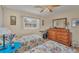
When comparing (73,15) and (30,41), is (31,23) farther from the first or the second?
(73,15)

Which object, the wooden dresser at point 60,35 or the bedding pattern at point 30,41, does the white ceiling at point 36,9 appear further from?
the bedding pattern at point 30,41

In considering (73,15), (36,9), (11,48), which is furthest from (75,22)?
(11,48)

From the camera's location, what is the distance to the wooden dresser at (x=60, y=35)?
1784mm

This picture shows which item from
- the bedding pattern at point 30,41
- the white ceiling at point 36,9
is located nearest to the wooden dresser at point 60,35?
the bedding pattern at point 30,41

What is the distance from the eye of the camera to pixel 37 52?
1.80m

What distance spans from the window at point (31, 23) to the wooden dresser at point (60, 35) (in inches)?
9.4

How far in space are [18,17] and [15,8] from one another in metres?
0.15

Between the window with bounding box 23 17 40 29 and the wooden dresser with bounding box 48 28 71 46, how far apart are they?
24 centimetres

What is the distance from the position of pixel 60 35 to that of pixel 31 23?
519mm

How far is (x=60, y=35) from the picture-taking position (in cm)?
180

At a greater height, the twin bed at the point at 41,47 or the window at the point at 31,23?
the window at the point at 31,23

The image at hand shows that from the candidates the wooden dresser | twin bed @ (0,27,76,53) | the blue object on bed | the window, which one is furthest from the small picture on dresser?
the blue object on bed
